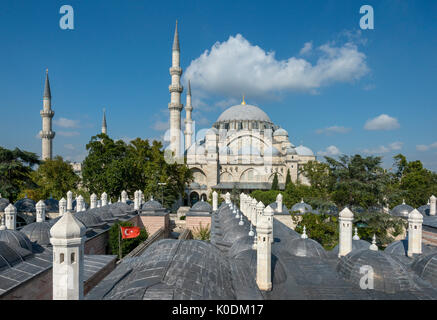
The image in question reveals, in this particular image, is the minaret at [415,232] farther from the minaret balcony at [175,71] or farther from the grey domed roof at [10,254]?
the minaret balcony at [175,71]

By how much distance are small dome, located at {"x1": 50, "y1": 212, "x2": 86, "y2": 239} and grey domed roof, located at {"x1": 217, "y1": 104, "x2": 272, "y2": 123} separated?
130ft

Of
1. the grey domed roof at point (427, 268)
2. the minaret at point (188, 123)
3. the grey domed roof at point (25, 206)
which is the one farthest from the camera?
the minaret at point (188, 123)

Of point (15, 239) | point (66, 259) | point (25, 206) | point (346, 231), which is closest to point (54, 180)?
point (25, 206)

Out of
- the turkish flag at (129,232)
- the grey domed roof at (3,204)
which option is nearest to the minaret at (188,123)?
the grey domed roof at (3,204)

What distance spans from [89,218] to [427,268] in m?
11.3

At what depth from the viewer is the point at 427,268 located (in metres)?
6.13

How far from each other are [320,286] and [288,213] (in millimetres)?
11377

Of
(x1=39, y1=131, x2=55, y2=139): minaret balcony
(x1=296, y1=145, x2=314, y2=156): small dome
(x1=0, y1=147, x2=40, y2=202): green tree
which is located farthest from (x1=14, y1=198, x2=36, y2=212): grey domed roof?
(x1=296, y1=145, x2=314, y2=156): small dome

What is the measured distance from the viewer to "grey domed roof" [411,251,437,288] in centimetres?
596

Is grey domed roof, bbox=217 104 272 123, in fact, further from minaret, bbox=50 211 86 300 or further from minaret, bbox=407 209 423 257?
minaret, bbox=50 211 86 300

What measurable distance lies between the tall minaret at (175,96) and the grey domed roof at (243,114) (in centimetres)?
1726

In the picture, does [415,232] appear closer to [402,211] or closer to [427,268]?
[427,268]

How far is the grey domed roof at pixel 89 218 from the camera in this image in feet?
38.6
